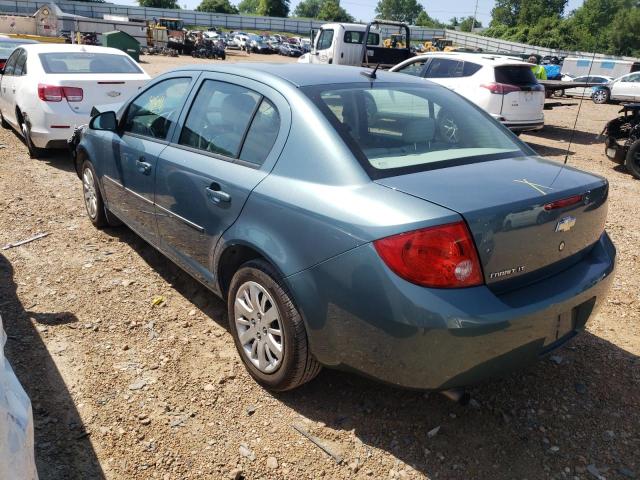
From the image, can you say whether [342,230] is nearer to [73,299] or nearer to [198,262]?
[198,262]

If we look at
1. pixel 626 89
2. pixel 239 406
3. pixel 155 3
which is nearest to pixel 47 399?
pixel 239 406

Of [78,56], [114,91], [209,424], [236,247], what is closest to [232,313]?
[236,247]

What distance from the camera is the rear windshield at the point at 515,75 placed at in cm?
1012

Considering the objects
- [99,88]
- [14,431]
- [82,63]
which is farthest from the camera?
[82,63]

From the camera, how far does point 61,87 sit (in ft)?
22.9

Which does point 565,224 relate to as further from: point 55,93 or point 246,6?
point 246,6

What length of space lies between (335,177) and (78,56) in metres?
6.74

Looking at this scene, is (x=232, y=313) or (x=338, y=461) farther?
(x=232, y=313)

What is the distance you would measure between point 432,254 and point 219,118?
67.7 inches

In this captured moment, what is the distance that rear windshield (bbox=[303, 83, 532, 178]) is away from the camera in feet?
8.61

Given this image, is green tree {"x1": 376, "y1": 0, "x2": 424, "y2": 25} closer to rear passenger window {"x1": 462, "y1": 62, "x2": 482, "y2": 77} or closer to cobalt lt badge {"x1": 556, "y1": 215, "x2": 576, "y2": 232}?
rear passenger window {"x1": 462, "y1": 62, "x2": 482, "y2": 77}

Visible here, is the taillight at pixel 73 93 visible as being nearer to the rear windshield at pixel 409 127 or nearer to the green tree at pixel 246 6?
the rear windshield at pixel 409 127

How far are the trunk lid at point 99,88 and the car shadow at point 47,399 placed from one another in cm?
391

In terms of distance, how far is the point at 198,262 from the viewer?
10.9ft
